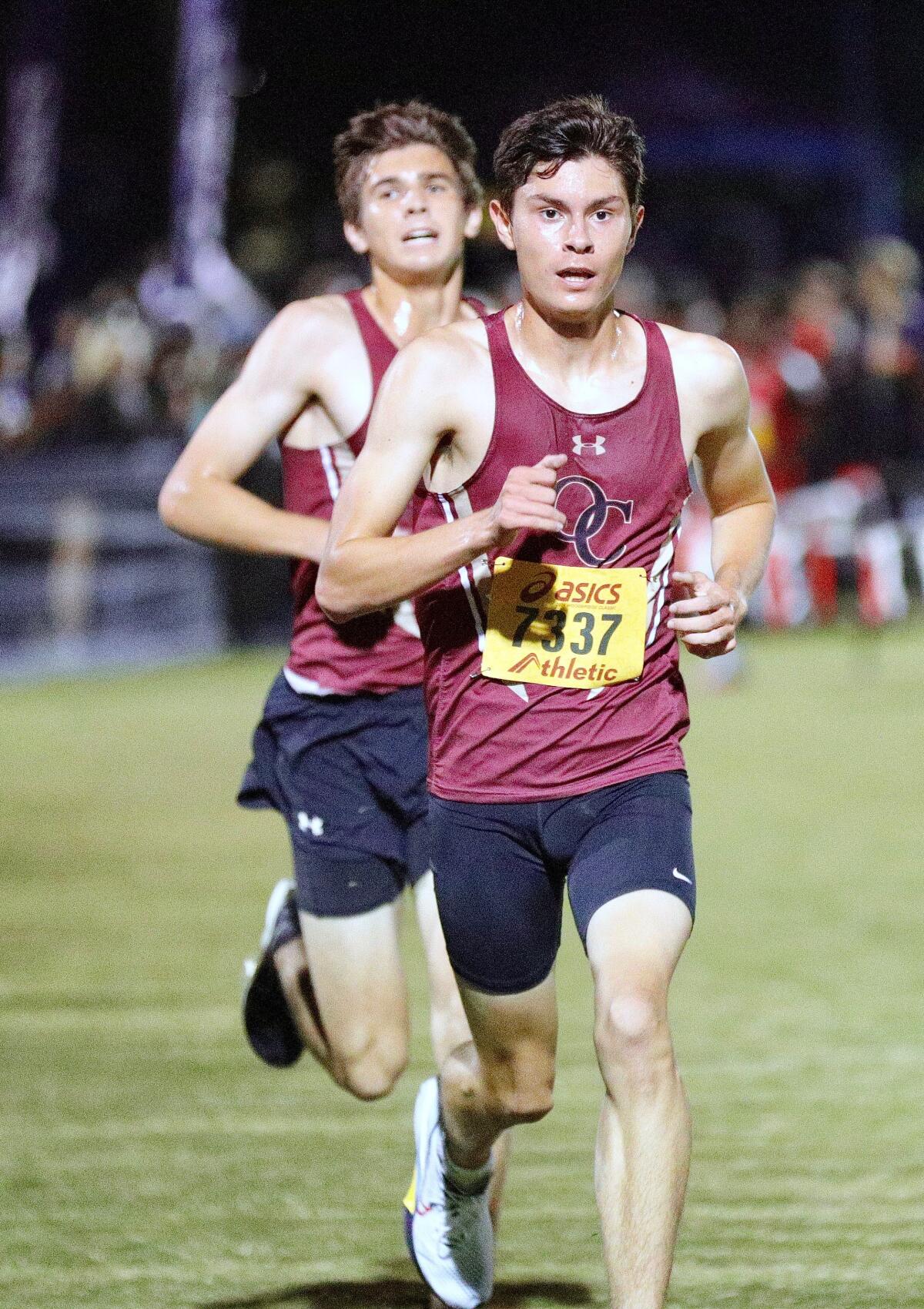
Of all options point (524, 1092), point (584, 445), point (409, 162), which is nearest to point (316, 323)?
point (409, 162)

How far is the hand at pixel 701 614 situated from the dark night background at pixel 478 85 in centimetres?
1823

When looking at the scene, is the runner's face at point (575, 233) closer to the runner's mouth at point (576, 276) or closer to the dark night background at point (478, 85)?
the runner's mouth at point (576, 276)

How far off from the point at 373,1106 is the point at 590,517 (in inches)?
107

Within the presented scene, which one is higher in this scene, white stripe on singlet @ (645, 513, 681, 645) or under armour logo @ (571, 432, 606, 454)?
under armour logo @ (571, 432, 606, 454)

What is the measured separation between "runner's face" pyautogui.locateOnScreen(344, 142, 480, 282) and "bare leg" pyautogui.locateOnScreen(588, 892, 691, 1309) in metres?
1.88

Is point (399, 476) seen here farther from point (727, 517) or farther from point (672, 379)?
point (727, 517)

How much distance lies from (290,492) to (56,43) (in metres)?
15.2

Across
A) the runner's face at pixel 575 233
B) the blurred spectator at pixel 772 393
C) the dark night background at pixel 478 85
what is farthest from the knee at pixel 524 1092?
the dark night background at pixel 478 85

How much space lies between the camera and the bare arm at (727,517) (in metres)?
3.50

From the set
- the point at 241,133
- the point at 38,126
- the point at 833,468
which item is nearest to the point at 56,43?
the point at 38,126

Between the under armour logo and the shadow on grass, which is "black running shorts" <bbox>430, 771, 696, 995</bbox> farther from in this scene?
the shadow on grass

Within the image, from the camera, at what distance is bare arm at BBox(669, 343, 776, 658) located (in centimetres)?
350

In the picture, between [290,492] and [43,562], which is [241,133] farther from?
[290,492]

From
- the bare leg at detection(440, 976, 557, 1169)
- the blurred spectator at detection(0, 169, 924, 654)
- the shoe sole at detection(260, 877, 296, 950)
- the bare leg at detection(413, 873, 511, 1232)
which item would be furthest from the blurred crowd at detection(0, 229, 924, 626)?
the bare leg at detection(440, 976, 557, 1169)
